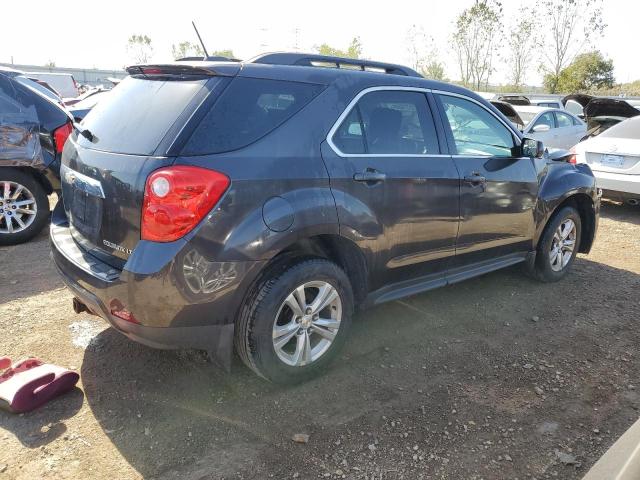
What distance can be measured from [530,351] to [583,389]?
49 centimetres

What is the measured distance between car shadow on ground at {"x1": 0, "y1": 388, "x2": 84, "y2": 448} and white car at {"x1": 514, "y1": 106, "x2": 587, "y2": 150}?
10.0m

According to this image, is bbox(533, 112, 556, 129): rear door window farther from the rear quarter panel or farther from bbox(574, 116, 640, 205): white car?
the rear quarter panel

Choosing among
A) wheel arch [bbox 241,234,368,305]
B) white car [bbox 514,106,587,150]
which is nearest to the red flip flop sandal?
wheel arch [bbox 241,234,368,305]

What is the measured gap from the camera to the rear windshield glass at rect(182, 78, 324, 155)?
8.39ft

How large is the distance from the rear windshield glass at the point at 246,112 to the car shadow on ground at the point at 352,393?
143cm

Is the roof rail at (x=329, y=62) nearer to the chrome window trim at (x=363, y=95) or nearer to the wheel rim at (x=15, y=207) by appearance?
the chrome window trim at (x=363, y=95)

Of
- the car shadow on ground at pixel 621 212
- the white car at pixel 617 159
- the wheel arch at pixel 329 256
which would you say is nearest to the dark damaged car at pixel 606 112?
the car shadow on ground at pixel 621 212

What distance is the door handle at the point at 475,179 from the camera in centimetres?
378

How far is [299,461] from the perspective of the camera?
2.48m

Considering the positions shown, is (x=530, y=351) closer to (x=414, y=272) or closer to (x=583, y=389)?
(x=583, y=389)

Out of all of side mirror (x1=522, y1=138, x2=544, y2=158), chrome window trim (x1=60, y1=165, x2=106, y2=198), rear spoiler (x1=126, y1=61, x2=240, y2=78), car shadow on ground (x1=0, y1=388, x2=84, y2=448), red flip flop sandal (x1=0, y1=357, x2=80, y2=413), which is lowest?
car shadow on ground (x1=0, y1=388, x2=84, y2=448)

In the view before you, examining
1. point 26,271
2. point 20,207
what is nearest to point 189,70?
point 26,271

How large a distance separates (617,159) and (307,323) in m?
6.64

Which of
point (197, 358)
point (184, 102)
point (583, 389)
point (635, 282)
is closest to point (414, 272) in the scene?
point (583, 389)
